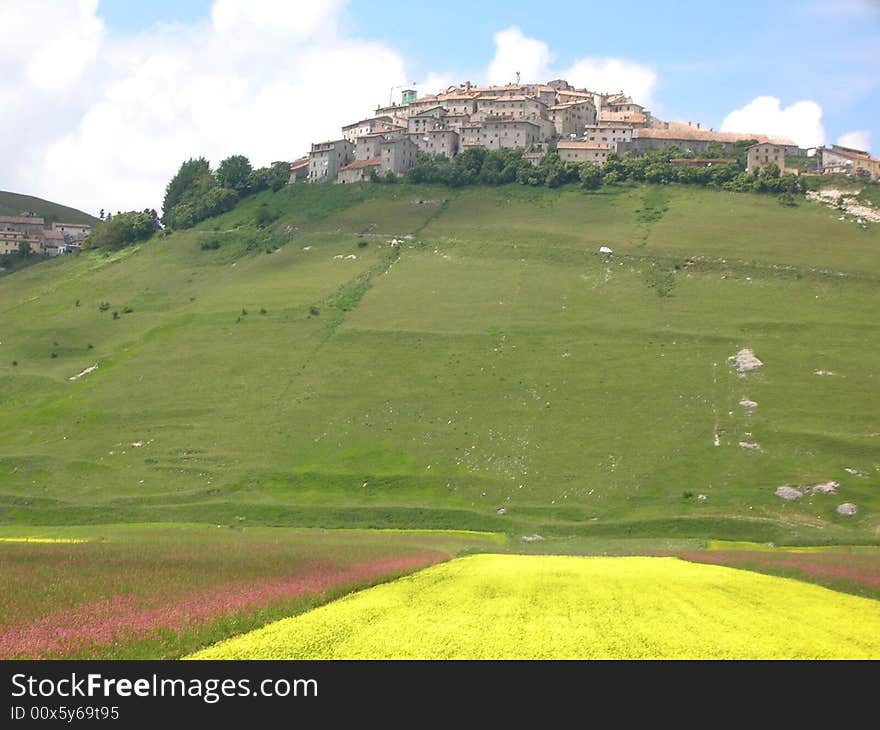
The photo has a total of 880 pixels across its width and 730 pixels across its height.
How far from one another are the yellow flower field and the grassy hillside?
1282 inches

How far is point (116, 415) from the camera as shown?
4257 inches

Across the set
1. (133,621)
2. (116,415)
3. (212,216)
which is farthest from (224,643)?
(212,216)

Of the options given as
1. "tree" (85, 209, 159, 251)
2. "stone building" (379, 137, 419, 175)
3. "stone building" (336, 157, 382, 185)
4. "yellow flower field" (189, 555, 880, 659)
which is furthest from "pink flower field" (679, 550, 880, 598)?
"tree" (85, 209, 159, 251)

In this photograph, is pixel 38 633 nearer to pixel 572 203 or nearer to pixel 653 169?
pixel 572 203

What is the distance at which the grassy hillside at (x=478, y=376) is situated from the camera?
3268 inches

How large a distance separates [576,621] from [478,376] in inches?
2930

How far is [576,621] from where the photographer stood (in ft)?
110

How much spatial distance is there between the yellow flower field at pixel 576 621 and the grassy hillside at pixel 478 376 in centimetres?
3257

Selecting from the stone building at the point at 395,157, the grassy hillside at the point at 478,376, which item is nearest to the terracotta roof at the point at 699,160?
the grassy hillside at the point at 478,376

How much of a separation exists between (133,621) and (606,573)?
22.6 metres

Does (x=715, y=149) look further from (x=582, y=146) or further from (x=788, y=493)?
(x=788, y=493)

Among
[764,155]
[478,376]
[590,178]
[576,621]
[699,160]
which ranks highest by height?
[764,155]

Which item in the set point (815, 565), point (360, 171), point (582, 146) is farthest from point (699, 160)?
point (815, 565)

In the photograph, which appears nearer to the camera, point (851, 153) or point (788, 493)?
point (788, 493)
